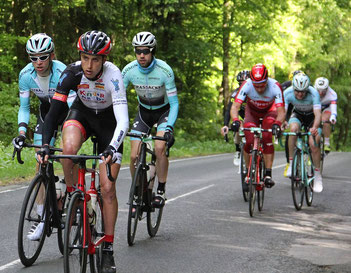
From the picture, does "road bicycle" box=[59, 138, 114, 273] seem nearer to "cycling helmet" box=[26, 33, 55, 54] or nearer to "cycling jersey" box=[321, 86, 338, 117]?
"cycling helmet" box=[26, 33, 55, 54]

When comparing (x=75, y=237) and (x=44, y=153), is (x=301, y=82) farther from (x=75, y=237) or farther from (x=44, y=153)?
(x=75, y=237)

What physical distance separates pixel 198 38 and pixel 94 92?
1013 inches

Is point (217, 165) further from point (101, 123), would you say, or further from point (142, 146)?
point (101, 123)

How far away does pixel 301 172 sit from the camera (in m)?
11.1

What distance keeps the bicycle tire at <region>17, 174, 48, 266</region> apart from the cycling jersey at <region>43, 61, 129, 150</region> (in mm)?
579

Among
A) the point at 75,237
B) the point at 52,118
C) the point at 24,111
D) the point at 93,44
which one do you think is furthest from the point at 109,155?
the point at 24,111

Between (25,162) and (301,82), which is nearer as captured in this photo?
(301,82)

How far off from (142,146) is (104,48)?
224 cm

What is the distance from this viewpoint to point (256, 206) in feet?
35.7

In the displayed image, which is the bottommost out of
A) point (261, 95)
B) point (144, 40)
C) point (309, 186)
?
point (309, 186)

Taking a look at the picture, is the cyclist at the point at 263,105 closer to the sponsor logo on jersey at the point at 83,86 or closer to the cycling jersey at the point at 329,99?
the sponsor logo on jersey at the point at 83,86

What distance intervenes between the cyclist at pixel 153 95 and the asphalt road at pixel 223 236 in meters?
0.90

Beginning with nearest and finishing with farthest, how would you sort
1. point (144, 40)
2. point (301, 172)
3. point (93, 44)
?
1. point (93, 44)
2. point (144, 40)
3. point (301, 172)

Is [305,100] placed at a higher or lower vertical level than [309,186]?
higher
